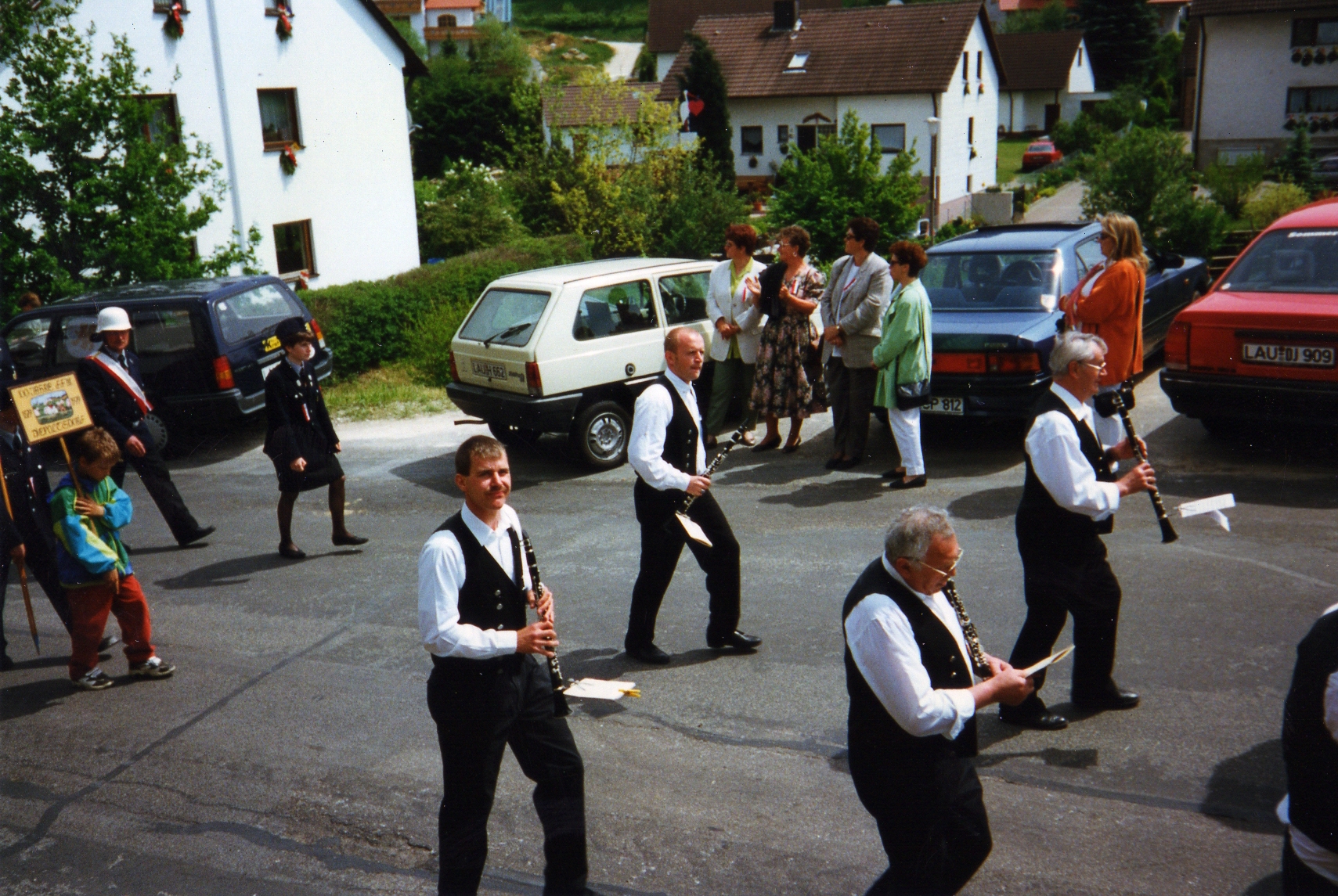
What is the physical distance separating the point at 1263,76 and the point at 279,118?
31085mm

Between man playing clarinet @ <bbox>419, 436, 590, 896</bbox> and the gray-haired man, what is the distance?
3.50ft

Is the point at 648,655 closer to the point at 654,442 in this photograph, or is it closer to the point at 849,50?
the point at 654,442

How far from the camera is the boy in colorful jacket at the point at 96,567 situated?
19.7 ft

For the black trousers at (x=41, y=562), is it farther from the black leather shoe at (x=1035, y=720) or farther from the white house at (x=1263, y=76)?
the white house at (x=1263, y=76)

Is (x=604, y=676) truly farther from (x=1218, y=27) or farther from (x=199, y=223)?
(x=1218, y=27)

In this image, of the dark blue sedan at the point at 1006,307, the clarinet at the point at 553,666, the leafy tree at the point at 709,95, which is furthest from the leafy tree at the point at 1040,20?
the clarinet at the point at 553,666

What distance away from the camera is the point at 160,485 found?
28.3 ft

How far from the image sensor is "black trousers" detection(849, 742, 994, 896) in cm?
332

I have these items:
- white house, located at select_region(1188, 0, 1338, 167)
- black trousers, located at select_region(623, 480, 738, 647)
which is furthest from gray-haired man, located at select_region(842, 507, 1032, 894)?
white house, located at select_region(1188, 0, 1338, 167)

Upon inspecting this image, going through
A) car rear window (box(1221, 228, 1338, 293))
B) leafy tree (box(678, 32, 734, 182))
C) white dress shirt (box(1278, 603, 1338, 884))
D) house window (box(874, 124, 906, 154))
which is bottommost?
white dress shirt (box(1278, 603, 1338, 884))

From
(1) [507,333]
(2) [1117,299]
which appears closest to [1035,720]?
(2) [1117,299]

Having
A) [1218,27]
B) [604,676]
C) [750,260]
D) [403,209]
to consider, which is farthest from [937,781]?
[1218,27]

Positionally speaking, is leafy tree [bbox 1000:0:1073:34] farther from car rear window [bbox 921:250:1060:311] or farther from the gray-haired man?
the gray-haired man

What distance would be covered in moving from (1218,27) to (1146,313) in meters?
32.1
